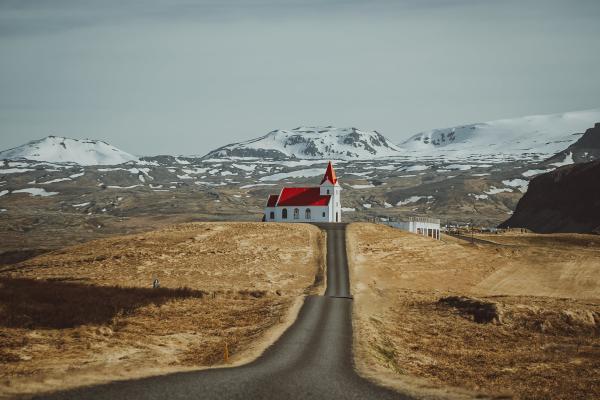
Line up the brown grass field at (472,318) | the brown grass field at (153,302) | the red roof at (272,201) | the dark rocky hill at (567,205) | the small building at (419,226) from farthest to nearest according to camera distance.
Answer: the dark rocky hill at (567,205) < the red roof at (272,201) < the small building at (419,226) < the brown grass field at (153,302) < the brown grass field at (472,318)

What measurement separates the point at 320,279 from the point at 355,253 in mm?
13705

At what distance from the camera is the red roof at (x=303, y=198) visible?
107 meters

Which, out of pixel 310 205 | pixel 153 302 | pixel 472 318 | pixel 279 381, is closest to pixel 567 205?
pixel 310 205

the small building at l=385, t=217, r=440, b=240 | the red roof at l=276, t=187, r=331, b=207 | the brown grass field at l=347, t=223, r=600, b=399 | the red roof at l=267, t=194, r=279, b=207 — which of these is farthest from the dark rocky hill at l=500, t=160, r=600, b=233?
the red roof at l=267, t=194, r=279, b=207

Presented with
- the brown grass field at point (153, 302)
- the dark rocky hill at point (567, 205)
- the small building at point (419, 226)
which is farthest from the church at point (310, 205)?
the dark rocky hill at point (567, 205)

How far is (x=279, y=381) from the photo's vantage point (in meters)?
24.0

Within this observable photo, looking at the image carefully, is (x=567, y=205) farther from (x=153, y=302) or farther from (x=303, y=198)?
(x=153, y=302)

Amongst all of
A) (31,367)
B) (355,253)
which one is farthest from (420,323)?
(355,253)

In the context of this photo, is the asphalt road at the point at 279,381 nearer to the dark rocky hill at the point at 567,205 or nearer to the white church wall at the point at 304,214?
the white church wall at the point at 304,214

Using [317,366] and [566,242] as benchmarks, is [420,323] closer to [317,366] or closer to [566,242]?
[317,366]

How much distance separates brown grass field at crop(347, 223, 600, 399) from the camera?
28.8m

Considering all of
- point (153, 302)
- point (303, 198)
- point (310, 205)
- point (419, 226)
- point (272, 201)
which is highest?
point (303, 198)

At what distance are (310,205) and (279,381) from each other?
8289cm

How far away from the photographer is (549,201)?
19225 cm
